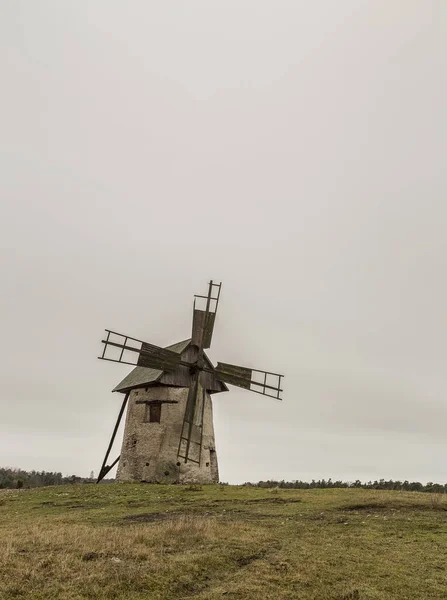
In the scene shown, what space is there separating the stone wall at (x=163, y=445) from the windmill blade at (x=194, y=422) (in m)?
0.10

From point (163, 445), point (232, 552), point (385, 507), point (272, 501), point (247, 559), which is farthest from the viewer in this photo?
→ point (163, 445)

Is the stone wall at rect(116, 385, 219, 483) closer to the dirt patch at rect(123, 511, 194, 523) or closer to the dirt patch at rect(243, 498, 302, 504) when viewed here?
the dirt patch at rect(243, 498, 302, 504)

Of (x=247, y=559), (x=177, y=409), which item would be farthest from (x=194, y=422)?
(x=247, y=559)

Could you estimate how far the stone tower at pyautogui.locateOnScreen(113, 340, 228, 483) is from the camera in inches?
1235

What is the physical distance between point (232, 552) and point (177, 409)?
2026cm

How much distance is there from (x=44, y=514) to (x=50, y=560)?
1055 cm

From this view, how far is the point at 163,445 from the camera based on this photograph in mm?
31562

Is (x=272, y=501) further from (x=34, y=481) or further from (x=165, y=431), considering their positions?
(x=34, y=481)

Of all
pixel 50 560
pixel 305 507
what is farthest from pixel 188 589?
pixel 305 507

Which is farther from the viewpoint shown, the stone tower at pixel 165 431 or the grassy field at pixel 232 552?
the stone tower at pixel 165 431

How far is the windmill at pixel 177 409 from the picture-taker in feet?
102

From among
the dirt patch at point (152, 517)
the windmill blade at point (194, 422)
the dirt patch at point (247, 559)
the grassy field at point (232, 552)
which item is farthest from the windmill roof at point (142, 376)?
the dirt patch at point (247, 559)

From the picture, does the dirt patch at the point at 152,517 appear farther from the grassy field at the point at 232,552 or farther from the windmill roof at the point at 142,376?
the windmill roof at the point at 142,376

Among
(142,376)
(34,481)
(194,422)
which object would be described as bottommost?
(34,481)
